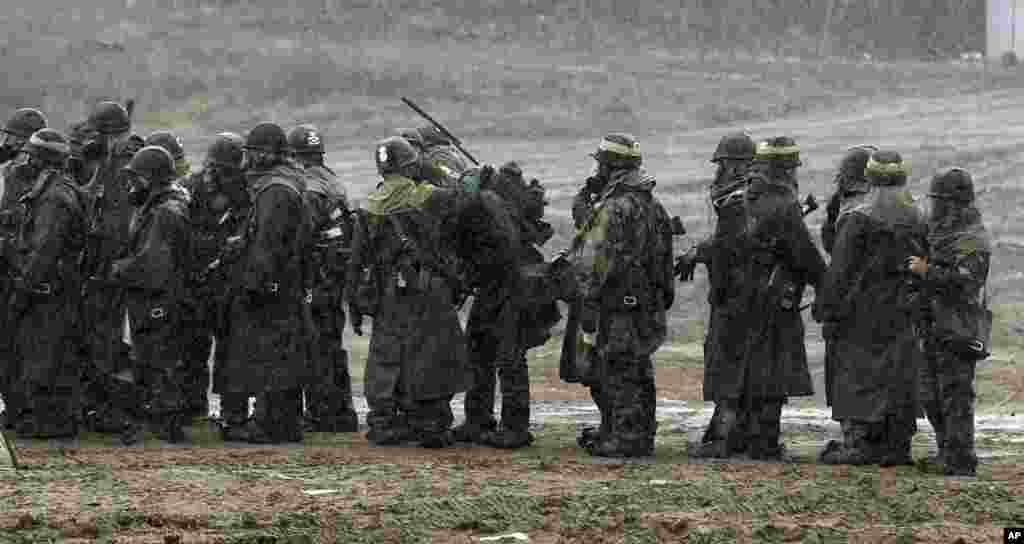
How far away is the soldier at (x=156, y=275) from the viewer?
14180mm

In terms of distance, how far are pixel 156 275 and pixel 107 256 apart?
3.29ft

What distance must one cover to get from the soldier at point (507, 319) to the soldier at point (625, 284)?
707 mm

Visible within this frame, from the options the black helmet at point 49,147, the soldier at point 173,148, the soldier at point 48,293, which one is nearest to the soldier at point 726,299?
the soldier at point 173,148

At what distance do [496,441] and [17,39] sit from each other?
35.4m

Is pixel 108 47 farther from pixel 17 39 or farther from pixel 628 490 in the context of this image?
pixel 628 490

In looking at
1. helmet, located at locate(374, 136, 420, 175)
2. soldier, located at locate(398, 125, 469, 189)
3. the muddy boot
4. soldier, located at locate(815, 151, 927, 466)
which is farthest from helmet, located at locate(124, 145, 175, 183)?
soldier, located at locate(815, 151, 927, 466)

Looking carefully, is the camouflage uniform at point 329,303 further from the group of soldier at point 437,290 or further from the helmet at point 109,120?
the helmet at point 109,120

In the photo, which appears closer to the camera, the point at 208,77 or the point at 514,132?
the point at 514,132

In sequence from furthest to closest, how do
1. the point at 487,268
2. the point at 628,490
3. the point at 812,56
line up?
the point at 812,56, the point at 487,268, the point at 628,490

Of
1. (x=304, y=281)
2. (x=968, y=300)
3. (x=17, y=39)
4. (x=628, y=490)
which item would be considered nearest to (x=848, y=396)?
(x=968, y=300)

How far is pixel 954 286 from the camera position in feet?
42.0

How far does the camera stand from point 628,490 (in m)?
12.1

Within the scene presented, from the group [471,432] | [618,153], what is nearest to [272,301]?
[471,432]

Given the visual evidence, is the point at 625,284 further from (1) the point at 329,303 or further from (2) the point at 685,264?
(1) the point at 329,303
